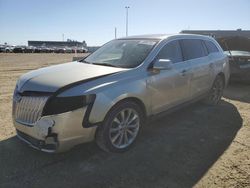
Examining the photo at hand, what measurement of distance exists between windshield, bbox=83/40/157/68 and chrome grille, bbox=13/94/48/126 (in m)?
1.45

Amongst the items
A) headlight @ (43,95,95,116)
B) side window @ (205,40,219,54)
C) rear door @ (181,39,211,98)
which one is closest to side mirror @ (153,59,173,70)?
rear door @ (181,39,211,98)

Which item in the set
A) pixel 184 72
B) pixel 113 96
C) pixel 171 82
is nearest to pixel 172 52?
pixel 184 72

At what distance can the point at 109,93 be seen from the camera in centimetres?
365

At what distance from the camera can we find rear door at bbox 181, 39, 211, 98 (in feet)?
17.5

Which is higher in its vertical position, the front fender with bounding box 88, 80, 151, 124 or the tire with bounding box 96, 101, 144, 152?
the front fender with bounding box 88, 80, 151, 124

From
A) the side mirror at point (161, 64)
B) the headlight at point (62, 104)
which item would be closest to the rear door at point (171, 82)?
the side mirror at point (161, 64)

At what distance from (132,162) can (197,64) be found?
8.83 feet

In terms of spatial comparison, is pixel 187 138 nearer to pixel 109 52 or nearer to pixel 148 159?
pixel 148 159

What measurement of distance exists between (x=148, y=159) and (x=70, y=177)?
1.14 m

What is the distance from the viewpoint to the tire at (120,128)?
12.4 feet

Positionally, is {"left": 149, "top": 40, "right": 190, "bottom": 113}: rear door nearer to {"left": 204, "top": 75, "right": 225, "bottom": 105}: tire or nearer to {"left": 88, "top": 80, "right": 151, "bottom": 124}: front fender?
{"left": 88, "top": 80, "right": 151, "bottom": 124}: front fender

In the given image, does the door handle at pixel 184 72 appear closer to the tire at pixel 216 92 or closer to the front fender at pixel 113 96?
the front fender at pixel 113 96

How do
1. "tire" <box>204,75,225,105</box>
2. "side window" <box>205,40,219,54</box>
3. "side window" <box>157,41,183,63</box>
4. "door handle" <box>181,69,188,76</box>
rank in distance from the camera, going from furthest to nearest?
"tire" <box>204,75,225,105</box>, "side window" <box>205,40,219,54</box>, "door handle" <box>181,69,188,76</box>, "side window" <box>157,41,183,63</box>

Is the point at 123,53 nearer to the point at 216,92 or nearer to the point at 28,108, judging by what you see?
the point at 28,108
